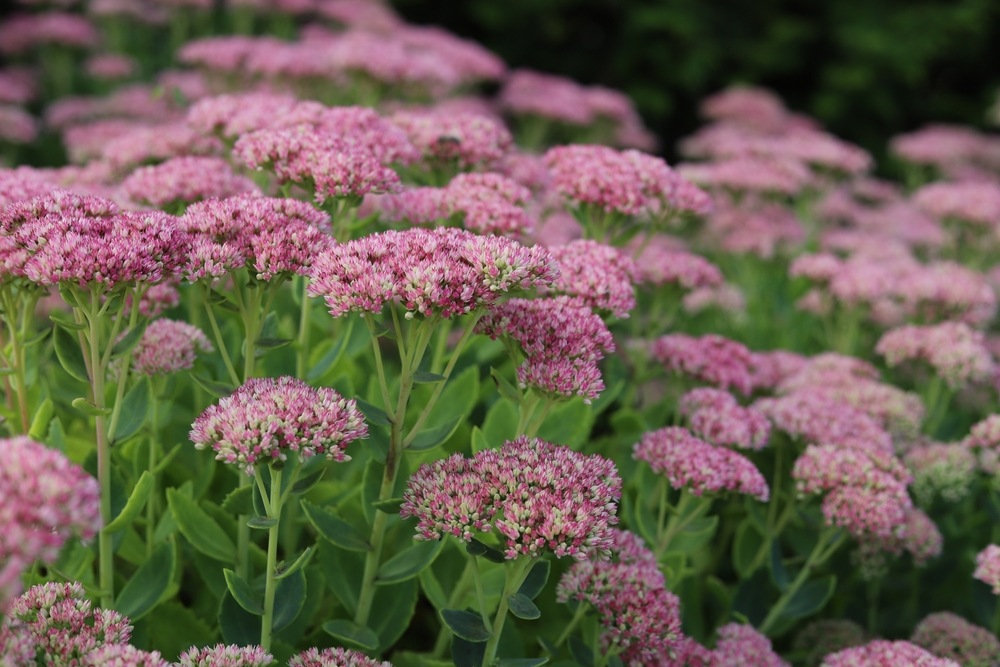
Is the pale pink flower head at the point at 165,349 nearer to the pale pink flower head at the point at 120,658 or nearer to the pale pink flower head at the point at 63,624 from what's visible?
the pale pink flower head at the point at 63,624

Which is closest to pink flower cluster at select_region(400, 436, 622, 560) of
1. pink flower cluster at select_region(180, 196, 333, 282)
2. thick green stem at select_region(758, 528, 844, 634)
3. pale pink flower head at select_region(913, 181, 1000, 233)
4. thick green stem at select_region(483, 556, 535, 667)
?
thick green stem at select_region(483, 556, 535, 667)

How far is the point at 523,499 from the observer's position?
1.37 m

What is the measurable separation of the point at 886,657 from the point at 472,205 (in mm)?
1138

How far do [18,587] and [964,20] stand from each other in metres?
6.99

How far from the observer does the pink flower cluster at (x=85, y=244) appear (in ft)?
4.37

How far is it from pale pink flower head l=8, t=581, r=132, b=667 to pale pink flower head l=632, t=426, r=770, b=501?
1.00 m

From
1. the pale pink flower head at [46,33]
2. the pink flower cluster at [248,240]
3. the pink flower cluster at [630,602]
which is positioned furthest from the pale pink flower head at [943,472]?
the pale pink flower head at [46,33]

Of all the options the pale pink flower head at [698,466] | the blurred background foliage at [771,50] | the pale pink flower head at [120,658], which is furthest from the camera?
the blurred background foliage at [771,50]

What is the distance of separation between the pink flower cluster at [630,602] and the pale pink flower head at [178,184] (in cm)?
101

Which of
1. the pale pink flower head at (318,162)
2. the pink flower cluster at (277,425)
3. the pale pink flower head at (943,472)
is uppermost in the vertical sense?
the pale pink flower head at (318,162)

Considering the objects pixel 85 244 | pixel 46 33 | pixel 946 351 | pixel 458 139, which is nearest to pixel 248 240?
pixel 85 244

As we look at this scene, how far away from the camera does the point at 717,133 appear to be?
5.12 m

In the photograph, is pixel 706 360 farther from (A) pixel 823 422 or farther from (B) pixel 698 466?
(B) pixel 698 466

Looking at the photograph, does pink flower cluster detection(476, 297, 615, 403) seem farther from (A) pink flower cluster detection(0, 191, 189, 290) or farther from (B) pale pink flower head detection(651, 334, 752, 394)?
(B) pale pink flower head detection(651, 334, 752, 394)
